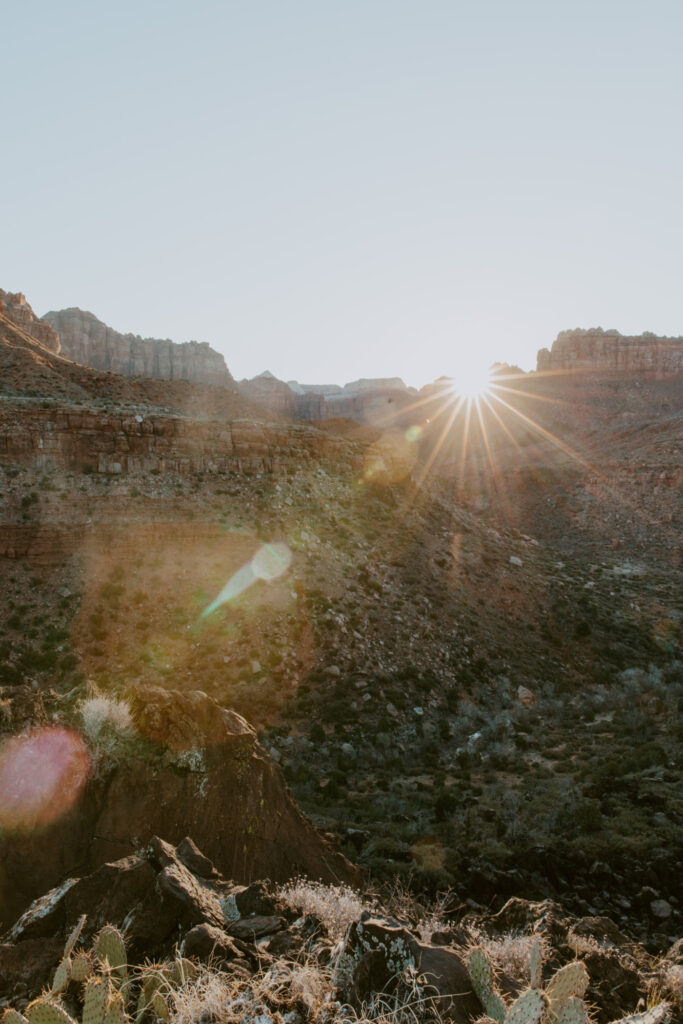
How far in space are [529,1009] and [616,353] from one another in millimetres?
99726

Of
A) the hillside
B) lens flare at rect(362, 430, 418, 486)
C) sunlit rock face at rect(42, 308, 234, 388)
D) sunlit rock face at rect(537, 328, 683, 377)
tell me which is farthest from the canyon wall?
sunlit rock face at rect(42, 308, 234, 388)

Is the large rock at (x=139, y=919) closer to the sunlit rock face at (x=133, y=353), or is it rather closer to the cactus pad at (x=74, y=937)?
the cactus pad at (x=74, y=937)

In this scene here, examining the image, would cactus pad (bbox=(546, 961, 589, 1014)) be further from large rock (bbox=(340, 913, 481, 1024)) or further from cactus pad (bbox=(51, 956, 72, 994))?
cactus pad (bbox=(51, 956, 72, 994))

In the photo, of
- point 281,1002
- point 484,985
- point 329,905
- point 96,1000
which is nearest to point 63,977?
point 96,1000

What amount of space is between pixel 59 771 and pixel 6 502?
21.3m

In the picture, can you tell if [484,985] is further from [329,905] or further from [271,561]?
[271,561]

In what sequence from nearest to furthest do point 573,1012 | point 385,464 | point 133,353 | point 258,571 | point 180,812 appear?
point 573,1012
point 180,812
point 258,571
point 385,464
point 133,353

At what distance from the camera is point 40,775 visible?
6496 mm

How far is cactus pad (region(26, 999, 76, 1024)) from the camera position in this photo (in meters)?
3.56

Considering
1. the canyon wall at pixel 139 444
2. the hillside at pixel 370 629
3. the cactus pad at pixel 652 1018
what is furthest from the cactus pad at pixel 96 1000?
the canyon wall at pixel 139 444

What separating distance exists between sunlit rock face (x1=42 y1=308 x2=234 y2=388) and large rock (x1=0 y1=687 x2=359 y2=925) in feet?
325

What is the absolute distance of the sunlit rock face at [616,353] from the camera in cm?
8894

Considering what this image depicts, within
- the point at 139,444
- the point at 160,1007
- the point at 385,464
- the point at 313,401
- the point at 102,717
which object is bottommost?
the point at 160,1007

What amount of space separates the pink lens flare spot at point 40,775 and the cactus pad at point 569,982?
495cm
